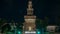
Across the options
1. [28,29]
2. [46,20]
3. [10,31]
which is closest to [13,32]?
[10,31]

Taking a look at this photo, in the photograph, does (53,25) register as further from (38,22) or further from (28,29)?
(28,29)

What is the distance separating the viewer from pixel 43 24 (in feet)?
133

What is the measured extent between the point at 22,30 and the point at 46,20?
6042 millimetres

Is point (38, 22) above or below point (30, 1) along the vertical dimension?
below

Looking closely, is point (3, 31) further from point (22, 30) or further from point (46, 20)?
point (46, 20)

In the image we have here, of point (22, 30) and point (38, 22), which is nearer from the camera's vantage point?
point (22, 30)

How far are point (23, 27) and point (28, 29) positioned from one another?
2367mm

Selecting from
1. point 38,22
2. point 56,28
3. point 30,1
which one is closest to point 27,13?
point 30,1

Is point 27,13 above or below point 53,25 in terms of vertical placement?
above

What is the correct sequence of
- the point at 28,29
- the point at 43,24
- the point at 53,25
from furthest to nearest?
the point at 53,25 → the point at 43,24 → the point at 28,29

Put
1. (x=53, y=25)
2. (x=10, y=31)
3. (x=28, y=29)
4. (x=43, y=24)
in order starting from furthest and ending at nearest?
(x=53, y=25) → (x=43, y=24) → (x=10, y=31) → (x=28, y=29)

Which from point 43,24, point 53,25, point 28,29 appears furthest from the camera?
point 53,25

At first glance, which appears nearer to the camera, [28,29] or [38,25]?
[28,29]

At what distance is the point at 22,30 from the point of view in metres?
37.9
